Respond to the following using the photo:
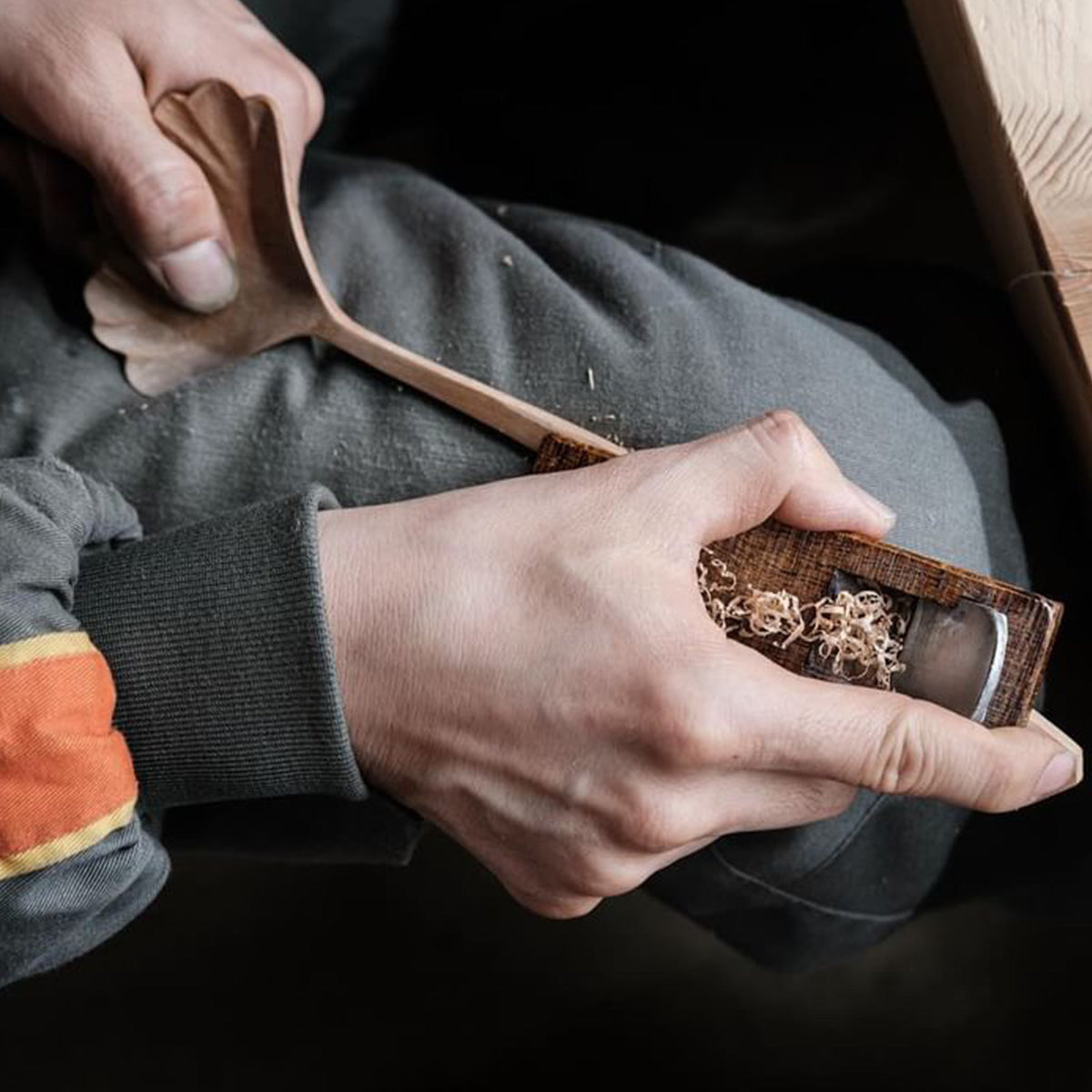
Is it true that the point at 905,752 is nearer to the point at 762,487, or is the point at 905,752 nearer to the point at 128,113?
the point at 762,487

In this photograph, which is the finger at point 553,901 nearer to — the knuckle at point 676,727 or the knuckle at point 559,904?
the knuckle at point 559,904

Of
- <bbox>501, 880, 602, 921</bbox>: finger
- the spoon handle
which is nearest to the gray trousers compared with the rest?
the spoon handle

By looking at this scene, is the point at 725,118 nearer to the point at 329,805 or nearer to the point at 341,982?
the point at 329,805

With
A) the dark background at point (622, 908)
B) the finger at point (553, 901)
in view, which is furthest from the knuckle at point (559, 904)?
the dark background at point (622, 908)

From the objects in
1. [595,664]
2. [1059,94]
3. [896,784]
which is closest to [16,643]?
[595,664]

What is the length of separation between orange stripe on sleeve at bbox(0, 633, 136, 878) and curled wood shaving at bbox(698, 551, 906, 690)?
278 mm

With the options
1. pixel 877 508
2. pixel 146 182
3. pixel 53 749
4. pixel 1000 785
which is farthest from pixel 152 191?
pixel 1000 785

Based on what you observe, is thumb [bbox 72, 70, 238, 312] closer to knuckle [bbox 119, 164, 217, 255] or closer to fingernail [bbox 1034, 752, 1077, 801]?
knuckle [bbox 119, 164, 217, 255]

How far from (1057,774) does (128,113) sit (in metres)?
0.56

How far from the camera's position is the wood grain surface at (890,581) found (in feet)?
1.84

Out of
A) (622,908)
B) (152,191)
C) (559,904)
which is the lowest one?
(622,908)

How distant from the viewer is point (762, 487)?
58 centimetres

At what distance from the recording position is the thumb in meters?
0.67

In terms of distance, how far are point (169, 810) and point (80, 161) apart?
36cm
